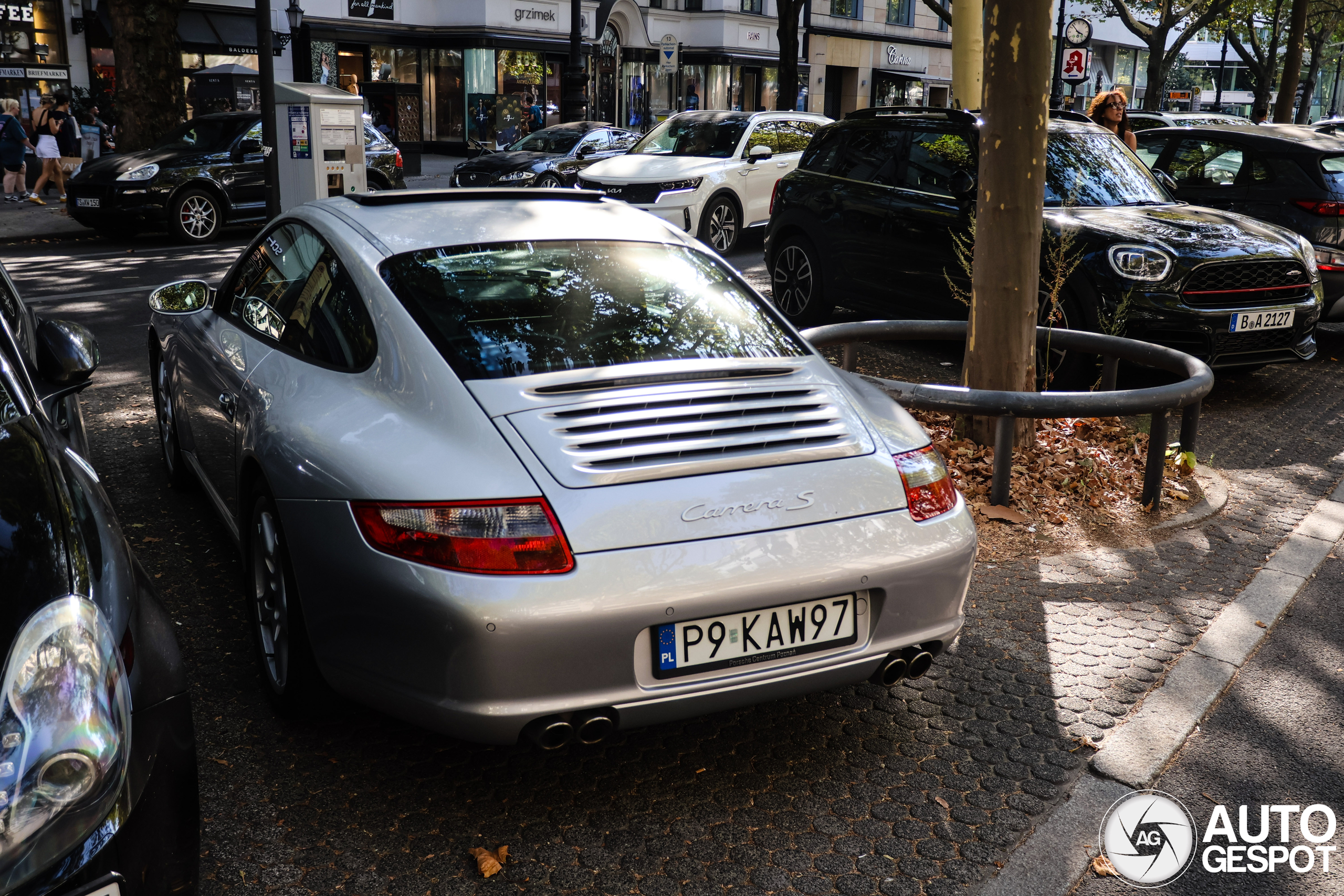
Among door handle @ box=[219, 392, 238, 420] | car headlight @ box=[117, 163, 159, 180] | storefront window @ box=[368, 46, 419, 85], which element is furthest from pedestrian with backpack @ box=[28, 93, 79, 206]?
door handle @ box=[219, 392, 238, 420]

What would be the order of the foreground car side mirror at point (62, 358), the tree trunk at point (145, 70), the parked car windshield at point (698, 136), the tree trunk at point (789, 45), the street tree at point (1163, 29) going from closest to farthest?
1. the foreground car side mirror at point (62, 358)
2. the parked car windshield at point (698, 136)
3. the tree trunk at point (145, 70)
4. the tree trunk at point (789, 45)
5. the street tree at point (1163, 29)

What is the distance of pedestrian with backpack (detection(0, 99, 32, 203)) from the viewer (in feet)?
62.1

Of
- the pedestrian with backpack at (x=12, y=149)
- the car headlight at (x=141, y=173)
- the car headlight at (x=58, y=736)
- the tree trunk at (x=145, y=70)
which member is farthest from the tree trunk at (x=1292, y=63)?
the car headlight at (x=58, y=736)

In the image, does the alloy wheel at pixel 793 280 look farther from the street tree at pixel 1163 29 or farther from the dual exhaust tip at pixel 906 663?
the street tree at pixel 1163 29

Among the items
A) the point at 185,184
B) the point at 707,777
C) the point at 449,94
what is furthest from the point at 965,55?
the point at 449,94

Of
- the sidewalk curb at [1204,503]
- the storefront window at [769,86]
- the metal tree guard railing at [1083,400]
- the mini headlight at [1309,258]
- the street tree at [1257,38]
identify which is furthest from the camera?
the storefront window at [769,86]

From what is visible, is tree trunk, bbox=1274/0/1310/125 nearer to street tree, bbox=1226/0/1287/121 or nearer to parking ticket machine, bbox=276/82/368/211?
street tree, bbox=1226/0/1287/121

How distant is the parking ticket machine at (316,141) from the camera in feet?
45.6

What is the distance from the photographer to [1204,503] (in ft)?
18.8

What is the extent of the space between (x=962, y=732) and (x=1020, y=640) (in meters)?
0.77

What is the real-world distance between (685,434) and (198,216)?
14.0 metres

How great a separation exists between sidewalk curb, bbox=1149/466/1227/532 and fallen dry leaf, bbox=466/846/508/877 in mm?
3651

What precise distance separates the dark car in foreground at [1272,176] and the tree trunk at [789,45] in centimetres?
1440

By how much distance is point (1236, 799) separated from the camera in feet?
10.6
